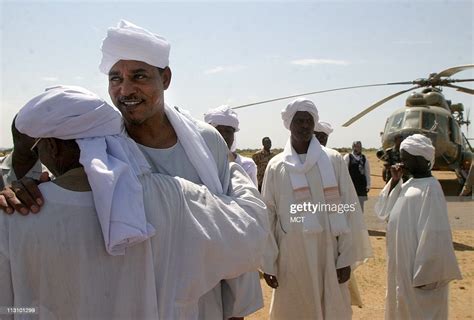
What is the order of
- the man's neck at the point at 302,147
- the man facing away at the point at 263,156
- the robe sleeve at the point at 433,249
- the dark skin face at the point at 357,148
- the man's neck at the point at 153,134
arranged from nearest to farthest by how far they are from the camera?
the man's neck at the point at 153,134
the robe sleeve at the point at 433,249
the man's neck at the point at 302,147
the man facing away at the point at 263,156
the dark skin face at the point at 357,148

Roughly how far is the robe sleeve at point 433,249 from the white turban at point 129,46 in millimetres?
2419

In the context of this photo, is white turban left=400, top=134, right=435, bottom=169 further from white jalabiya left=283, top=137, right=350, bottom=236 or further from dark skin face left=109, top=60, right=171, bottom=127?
dark skin face left=109, top=60, right=171, bottom=127

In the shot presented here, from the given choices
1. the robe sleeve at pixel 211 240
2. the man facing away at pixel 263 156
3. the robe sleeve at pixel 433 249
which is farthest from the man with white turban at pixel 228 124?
the man facing away at pixel 263 156

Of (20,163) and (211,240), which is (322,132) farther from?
(211,240)

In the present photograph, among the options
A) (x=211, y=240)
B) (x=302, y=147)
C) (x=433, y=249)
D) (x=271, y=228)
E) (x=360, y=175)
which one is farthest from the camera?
(x=360, y=175)

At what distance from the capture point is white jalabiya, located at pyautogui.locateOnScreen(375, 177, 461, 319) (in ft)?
11.3

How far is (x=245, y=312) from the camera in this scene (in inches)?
78.2

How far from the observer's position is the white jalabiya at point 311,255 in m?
3.64

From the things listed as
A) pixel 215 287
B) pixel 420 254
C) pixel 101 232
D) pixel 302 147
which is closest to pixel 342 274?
pixel 420 254

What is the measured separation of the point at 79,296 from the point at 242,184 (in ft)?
2.51

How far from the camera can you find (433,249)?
11.3 ft

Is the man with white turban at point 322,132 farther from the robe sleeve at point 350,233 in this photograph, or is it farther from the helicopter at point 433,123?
the helicopter at point 433,123

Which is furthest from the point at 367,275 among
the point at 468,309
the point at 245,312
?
the point at 245,312

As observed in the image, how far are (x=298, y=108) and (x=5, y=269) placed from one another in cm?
301
